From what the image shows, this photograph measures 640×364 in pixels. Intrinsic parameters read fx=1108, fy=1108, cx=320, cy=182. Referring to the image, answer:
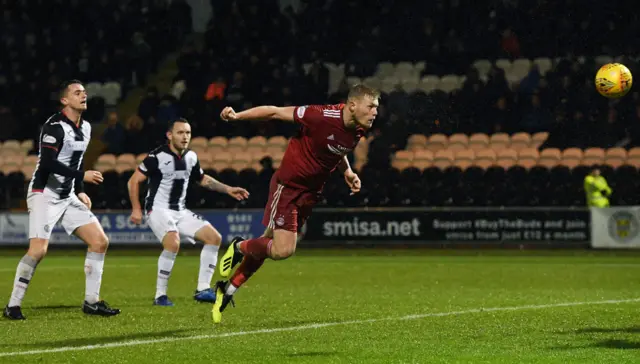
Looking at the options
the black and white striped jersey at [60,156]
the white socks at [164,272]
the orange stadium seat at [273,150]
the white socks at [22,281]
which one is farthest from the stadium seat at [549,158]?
the white socks at [22,281]

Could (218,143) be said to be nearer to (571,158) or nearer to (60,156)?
(571,158)

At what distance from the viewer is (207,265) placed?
526 inches

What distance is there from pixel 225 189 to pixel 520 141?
14.3 meters

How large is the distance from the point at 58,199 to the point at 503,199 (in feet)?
50.0

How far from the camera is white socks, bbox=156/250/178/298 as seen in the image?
12.9 m

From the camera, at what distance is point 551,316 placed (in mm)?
10711

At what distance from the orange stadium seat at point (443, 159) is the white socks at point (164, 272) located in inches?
527

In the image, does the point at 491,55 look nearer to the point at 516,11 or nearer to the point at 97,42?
the point at 516,11

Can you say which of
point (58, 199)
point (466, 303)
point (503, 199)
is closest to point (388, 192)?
point (503, 199)

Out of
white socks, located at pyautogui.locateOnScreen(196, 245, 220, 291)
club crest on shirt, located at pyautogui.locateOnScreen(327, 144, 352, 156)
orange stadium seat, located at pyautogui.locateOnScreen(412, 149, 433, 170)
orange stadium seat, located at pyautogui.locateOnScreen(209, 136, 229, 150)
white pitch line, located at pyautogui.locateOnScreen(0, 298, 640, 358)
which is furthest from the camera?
orange stadium seat, located at pyautogui.locateOnScreen(209, 136, 229, 150)

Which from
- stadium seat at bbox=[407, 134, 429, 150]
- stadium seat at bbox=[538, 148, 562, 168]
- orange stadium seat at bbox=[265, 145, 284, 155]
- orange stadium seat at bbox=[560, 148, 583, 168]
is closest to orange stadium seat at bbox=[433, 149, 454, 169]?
stadium seat at bbox=[407, 134, 429, 150]

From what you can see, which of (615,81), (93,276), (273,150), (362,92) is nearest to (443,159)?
(273,150)

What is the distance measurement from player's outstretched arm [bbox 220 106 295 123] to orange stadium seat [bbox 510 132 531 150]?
17.2 m

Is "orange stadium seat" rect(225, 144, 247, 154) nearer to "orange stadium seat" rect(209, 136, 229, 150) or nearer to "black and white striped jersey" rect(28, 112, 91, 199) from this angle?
"orange stadium seat" rect(209, 136, 229, 150)
